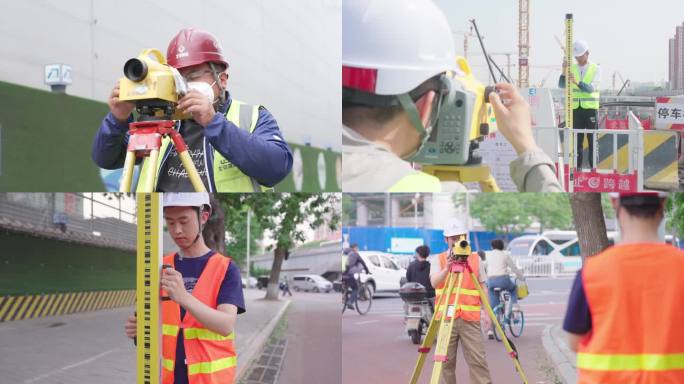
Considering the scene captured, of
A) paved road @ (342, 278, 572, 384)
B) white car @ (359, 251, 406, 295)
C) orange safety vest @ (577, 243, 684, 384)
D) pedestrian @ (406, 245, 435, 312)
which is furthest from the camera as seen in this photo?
white car @ (359, 251, 406, 295)

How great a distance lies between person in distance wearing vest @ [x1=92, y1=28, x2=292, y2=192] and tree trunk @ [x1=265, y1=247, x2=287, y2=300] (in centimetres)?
36

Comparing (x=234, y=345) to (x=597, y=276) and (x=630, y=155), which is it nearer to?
(x=597, y=276)

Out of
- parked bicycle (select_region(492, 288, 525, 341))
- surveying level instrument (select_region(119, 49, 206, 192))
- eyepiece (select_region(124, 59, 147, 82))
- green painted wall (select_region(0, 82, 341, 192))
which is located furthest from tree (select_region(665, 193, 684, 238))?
green painted wall (select_region(0, 82, 341, 192))

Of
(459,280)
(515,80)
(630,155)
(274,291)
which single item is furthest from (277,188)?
(630,155)

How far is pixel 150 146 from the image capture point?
110 inches

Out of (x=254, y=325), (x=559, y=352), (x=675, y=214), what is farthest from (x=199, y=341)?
(x=675, y=214)

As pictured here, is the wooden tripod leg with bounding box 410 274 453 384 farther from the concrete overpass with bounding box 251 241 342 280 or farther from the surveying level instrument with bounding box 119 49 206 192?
the surveying level instrument with bounding box 119 49 206 192

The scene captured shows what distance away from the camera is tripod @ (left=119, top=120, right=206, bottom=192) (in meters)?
2.77

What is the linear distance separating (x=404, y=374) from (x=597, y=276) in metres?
1.42

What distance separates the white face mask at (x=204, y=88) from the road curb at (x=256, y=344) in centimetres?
88

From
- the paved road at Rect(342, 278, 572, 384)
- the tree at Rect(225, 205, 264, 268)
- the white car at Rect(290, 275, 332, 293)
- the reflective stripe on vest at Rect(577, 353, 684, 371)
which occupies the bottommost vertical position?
the paved road at Rect(342, 278, 572, 384)

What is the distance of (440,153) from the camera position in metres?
3.66

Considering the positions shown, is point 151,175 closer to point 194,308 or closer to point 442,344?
point 194,308

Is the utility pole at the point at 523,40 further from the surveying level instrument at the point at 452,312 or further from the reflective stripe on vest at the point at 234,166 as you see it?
the reflective stripe on vest at the point at 234,166
